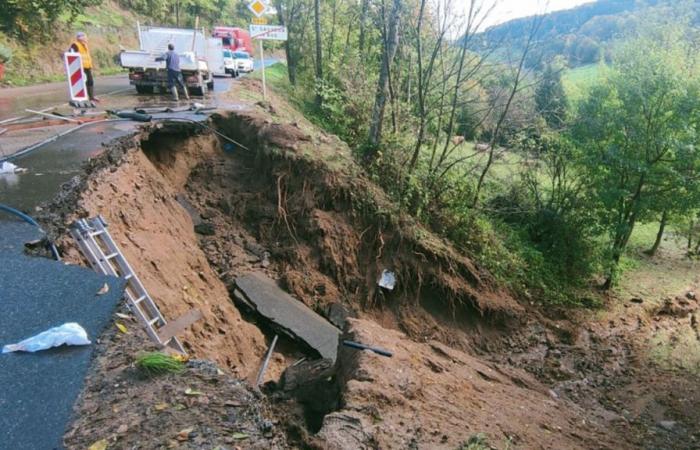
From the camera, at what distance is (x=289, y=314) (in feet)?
24.1

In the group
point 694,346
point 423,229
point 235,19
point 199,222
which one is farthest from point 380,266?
point 235,19

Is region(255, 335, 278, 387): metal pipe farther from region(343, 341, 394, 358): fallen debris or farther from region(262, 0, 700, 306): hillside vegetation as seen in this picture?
region(262, 0, 700, 306): hillside vegetation

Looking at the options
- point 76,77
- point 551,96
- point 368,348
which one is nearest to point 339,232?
point 368,348

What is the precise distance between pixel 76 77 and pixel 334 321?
341 inches

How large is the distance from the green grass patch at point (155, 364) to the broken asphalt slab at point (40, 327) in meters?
0.37

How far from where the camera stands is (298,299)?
26.1 ft

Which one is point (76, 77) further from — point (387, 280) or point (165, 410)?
point (165, 410)

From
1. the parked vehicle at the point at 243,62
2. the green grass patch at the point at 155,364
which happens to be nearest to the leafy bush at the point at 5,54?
the parked vehicle at the point at 243,62

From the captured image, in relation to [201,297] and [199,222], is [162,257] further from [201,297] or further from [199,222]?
[199,222]

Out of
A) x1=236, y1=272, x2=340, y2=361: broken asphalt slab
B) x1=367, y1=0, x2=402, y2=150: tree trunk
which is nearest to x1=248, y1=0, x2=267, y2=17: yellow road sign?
x1=367, y1=0, x2=402, y2=150: tree trunk

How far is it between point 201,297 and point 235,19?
1869 inches

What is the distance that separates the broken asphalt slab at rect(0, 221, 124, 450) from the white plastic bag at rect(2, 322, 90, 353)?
0.13 feet

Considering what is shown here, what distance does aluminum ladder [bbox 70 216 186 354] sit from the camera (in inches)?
172

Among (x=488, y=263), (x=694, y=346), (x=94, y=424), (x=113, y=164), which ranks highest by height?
(x=113, y=164)
